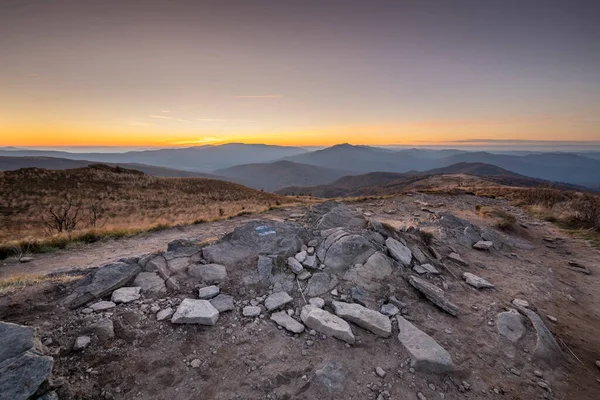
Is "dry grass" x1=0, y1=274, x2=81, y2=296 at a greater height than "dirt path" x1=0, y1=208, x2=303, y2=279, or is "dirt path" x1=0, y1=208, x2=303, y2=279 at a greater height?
"dry grass" x1=0, y1=274, x2=81, y2=296

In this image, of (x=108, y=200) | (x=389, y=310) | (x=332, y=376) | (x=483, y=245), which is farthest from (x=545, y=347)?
(x=108, y=200)

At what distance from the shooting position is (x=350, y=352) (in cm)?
469

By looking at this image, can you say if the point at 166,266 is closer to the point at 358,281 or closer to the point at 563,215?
the point at 358,281

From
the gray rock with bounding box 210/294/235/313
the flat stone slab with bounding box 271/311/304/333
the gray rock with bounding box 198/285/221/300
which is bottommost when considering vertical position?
the flat stone slab with bounding box 271/311/304/333

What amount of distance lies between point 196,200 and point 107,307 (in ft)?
88.6

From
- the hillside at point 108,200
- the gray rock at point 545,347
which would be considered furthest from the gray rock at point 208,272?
the hillside at point 108,200

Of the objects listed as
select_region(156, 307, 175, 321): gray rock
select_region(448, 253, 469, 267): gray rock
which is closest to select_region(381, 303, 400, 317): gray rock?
select_region(448, 253, 469, 267): gray rock

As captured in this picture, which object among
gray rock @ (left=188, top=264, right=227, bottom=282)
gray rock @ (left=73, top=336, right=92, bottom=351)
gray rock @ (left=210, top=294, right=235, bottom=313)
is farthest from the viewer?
gray rock @ (left=188, top=264, right=227, bottom=282)

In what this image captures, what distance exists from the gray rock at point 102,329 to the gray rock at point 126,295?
676 millimetres

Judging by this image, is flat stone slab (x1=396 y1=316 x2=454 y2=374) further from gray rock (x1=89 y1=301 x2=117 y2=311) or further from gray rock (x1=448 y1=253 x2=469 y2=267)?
gray rock (x1=89 y1=301 x2=117 y2=311)

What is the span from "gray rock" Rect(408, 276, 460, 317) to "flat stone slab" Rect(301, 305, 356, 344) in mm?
2667

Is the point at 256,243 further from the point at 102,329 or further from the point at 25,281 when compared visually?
the point at 25,281

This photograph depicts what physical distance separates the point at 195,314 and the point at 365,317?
137 inches

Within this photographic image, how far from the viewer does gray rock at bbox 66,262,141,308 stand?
Result: 17.0 feet
